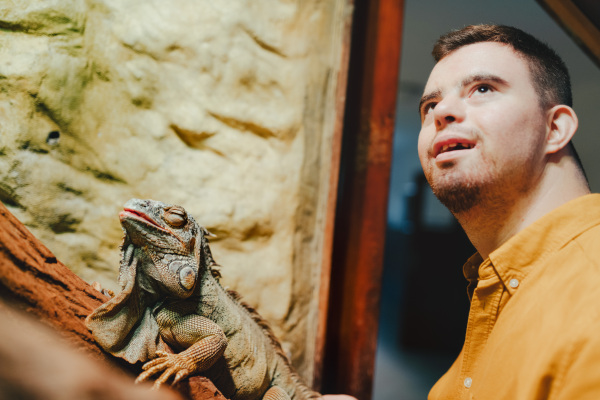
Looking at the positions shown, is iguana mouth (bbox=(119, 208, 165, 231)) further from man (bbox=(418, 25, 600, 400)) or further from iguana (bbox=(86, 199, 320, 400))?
man (bbox=(418, 25, 600, 400))

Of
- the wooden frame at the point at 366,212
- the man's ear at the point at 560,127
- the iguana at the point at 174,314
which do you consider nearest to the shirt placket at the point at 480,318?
the man's ear at the point at 560,127

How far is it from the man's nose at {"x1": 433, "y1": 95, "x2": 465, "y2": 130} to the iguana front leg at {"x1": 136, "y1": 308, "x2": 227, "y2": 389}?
1.21 meters

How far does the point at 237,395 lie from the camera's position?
1.71m

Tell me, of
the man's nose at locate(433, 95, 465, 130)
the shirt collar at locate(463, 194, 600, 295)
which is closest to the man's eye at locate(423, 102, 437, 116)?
the man's nose at locate(433, 95, 465, 130)

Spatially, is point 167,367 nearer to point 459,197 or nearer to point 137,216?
point 137,216

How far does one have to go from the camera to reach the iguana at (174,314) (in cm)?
139

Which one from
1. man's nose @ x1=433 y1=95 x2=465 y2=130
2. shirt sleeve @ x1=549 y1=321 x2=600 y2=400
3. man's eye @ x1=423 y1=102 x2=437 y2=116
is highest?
man's eye @ x1=423 y1=102 x2=437 y2=116

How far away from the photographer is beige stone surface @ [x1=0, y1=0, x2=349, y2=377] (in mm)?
1845

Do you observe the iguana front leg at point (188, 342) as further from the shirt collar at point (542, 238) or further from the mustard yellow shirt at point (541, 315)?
the shirt collar at point (542, 238)

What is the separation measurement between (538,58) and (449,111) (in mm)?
400

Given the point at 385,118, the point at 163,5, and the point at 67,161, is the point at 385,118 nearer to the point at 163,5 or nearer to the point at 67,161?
the point at 163,5

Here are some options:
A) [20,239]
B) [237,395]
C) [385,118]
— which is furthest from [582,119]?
[20,239]

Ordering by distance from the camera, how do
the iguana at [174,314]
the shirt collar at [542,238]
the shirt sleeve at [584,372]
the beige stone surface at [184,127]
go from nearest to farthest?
the shirt sleeve at [584,372] < the shirt collar at [542,238] < the iguana at [174,314] < the beige stone surface at [184,127]

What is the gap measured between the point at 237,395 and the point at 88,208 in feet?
3.90
